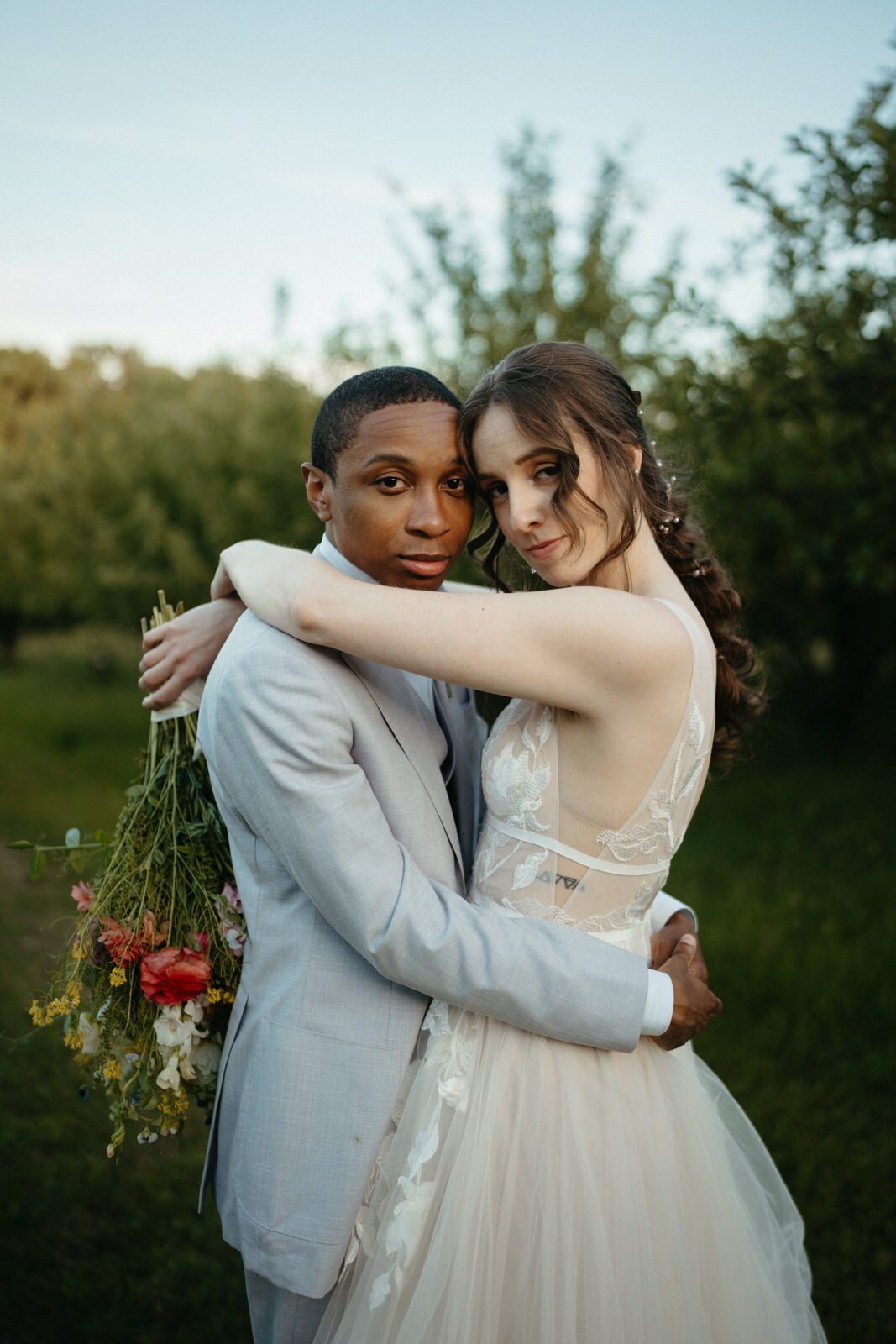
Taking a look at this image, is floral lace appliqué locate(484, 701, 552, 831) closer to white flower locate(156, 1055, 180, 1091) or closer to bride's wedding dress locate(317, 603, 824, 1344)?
bride's wedding dress locate(317, 603, 824, 1344)

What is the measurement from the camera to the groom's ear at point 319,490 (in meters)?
2.58

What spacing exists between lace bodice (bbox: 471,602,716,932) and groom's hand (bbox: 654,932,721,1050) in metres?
0.16

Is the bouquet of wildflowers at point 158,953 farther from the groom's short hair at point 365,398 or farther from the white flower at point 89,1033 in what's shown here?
the groom's short hair at point 365,398

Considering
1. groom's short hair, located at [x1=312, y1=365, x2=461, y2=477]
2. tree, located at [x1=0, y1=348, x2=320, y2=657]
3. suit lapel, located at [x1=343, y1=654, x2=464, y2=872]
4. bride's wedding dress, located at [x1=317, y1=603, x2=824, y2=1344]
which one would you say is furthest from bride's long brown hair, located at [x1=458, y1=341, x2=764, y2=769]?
tree, located at [x1=0, y1=348, x2=320, y2=657]

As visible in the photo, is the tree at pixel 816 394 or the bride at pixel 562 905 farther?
the tree at pixel 816 394

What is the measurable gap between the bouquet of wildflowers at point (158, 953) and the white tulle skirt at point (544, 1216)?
1.93ft

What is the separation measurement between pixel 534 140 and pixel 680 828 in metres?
Answer: 10.1

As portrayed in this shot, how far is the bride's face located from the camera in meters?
2.33

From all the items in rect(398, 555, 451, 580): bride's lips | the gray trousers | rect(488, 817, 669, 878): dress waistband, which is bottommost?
the gray trousers

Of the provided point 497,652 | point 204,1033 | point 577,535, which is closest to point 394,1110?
point 204,1033

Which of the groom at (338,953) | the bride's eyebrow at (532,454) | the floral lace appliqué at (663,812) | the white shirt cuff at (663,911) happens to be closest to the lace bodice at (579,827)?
→ the floral lace appliqué at (663,812)

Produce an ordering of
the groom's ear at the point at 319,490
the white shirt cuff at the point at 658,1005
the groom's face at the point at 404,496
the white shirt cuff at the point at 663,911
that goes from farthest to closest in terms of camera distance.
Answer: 1. the white shirt cuff at the point at 663,911
2. the groom's ear at the point at 319,490
3. the groom's face at the point at 404,496
4. the white shirt cuff at the point at 658,1005

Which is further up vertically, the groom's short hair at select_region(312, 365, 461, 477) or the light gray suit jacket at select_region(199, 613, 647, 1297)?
the groom's short hair at select_region(312, 365, 461, 477)

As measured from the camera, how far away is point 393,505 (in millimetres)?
2445
